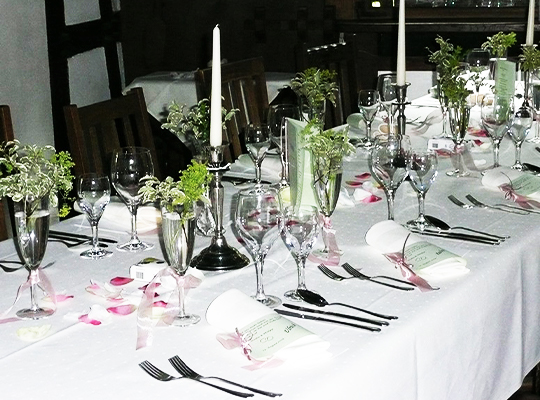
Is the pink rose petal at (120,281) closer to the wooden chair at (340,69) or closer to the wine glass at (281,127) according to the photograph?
the wine glass at (281,127)

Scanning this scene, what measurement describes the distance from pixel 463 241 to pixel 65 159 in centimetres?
82

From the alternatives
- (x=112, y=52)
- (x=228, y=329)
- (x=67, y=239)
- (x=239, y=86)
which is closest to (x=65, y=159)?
(x=67, y=239)

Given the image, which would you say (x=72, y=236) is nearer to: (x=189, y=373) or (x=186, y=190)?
(x=186, y=190)

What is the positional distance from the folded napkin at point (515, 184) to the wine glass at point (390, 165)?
0.33 m

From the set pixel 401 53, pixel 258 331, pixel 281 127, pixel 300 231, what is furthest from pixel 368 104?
pixel 258 331

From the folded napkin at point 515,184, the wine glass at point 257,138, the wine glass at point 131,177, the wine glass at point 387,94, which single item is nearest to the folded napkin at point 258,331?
the wine glass at point 131,177

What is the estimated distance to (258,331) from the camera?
1403 mm

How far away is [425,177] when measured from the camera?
2037 mm

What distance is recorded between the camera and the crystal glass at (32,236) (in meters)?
1.56

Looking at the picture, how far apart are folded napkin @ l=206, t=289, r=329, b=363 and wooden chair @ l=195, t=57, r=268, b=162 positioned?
1.70 meters

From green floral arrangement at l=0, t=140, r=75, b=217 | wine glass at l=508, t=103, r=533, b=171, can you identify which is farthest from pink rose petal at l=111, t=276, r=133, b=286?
wine glass at l=508, t=103, r=533, b=171

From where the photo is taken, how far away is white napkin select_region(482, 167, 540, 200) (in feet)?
7.22

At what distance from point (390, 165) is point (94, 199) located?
0.64 m

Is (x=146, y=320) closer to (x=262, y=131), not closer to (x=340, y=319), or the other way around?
(x=340, y=319)
